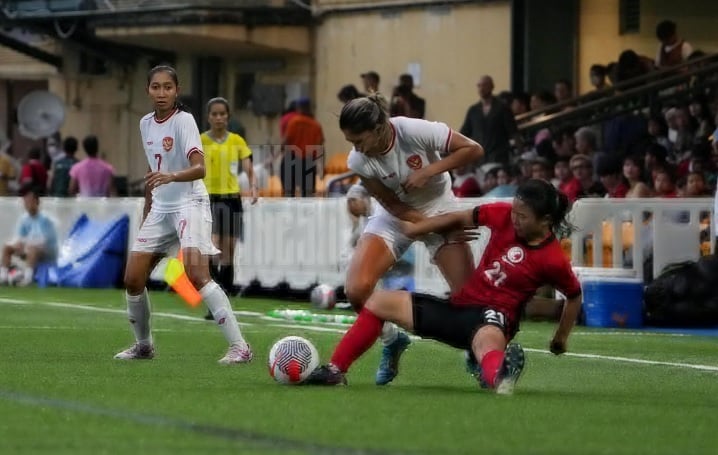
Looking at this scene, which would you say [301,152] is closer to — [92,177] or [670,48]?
[92,177]

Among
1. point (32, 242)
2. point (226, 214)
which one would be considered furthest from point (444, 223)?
point (32, 242)

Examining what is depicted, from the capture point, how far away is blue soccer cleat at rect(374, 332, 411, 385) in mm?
10695

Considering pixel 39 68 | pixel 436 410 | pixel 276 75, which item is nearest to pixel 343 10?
pixel 276 75

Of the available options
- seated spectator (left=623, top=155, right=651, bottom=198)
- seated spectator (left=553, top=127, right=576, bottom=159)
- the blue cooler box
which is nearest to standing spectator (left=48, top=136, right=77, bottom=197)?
seated spectator (left=553, top=127, right=576, bottom=159)

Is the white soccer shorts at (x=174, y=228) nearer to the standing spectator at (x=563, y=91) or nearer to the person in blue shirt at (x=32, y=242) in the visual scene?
the standing spectator at (x=563, y=91)

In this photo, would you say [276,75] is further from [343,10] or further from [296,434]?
[296,434]

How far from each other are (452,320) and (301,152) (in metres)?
15.7

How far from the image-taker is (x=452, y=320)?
33.4 ft

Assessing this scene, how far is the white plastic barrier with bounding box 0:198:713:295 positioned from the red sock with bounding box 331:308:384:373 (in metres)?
5.88

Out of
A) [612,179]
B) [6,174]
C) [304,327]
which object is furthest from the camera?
[6,174]

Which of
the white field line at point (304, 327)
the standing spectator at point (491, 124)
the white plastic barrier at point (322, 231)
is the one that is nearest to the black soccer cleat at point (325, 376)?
the white field line at point (304, 327)

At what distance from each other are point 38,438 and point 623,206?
11127 mm

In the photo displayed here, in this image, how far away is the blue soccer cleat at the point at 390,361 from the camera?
35.1 feet

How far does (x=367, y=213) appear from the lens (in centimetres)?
1998
